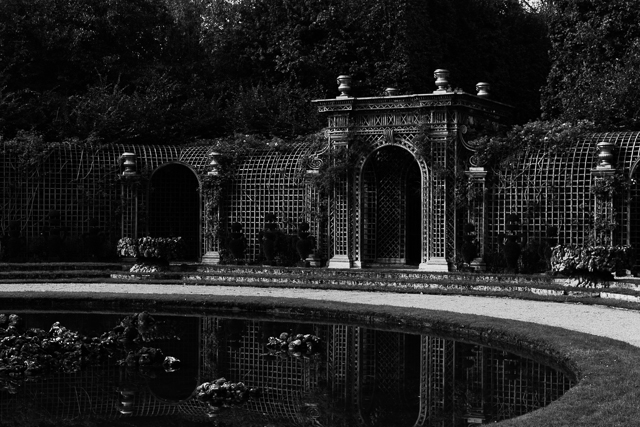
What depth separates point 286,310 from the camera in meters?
16.4

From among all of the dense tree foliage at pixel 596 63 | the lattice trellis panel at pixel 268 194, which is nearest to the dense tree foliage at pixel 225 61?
the dense tree foliage at pixel 596 63

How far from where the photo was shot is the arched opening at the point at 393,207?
25984mm

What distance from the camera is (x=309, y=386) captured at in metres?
10.4

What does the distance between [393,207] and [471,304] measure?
9.25 m

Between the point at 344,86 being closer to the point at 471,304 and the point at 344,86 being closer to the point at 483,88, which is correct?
the point at 483,88

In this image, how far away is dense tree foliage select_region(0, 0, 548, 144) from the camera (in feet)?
105

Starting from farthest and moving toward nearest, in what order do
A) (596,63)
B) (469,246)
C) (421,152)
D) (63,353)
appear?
(596,63) → (421,152) → (469,246) → (63,353)

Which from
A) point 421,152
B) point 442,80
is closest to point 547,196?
point 421,152

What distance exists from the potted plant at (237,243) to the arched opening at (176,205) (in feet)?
8.36

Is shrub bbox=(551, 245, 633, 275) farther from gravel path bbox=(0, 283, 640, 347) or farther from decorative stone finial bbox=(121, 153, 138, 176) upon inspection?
decorative stone finial bbox=(121, 153, 138, 176)

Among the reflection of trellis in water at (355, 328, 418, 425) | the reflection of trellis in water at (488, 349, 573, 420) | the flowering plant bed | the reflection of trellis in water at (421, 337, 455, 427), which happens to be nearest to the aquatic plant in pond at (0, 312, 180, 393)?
the reflection of trellis in water at (355, 328, 418, 425)

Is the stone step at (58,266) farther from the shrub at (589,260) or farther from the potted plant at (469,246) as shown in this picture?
the shrub at (589,260)

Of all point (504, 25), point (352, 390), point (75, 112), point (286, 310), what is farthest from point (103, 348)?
point (504, 25)

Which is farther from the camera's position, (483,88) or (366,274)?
(483,88)
